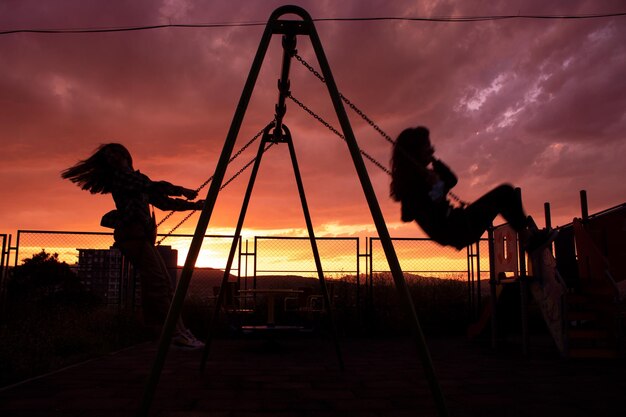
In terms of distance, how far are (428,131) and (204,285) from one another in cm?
A: 727

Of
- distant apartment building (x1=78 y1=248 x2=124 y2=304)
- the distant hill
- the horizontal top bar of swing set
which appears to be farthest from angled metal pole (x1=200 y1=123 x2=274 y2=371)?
distant apartment building (x1=78 y1=248 x2=124 y2=304)

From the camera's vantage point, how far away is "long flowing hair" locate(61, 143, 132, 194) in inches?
239

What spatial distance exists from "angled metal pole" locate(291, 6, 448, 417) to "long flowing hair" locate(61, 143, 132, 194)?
4.03 meters

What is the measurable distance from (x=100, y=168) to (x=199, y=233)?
4.40 m

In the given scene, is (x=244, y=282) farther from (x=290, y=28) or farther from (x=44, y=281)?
(x=290, y=28)

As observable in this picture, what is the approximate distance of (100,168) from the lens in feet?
20.1

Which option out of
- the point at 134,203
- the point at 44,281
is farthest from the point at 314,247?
the point at 44,281

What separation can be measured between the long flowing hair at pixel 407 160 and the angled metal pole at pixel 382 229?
242 cm

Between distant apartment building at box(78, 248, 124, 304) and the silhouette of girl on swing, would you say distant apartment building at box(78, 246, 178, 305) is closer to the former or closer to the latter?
distant apartment building at box(78, 248, 124, 304)

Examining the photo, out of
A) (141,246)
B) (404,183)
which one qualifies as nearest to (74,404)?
(141,246)

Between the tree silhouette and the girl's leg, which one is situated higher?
the girl's leg

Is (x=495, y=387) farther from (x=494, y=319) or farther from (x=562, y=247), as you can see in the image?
(x=562, y=247)

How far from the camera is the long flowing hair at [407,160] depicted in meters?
4.93

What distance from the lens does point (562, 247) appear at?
1001 cm
